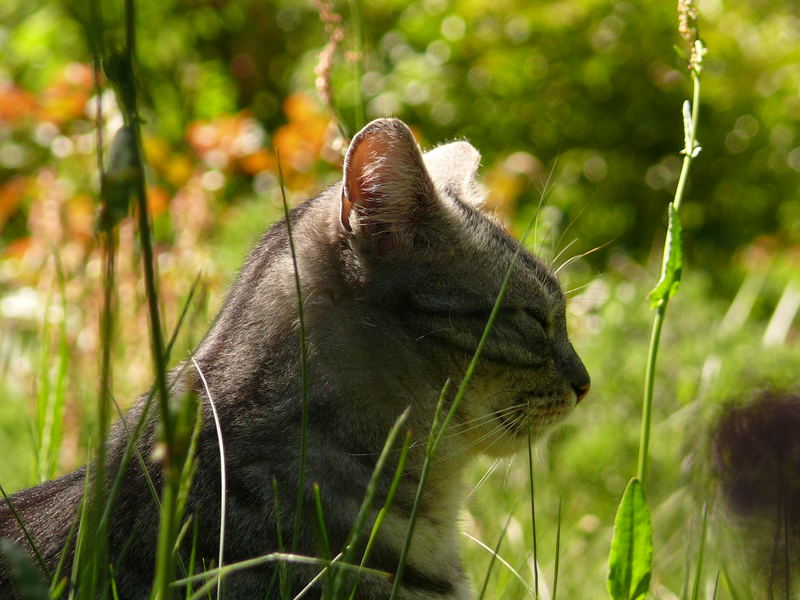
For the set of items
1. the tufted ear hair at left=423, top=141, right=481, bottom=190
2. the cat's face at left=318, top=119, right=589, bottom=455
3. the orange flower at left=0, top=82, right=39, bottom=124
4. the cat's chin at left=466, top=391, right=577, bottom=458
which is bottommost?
the cat's chin at left=466, top=391, right=577, bottom=458

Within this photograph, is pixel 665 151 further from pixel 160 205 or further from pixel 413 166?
pixel 413 166

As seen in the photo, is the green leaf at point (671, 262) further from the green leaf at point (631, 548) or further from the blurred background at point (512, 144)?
the blurred background at point (512, 144)

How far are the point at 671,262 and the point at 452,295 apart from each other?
474 millimetres

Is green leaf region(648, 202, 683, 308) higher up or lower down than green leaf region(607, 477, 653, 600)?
higher up

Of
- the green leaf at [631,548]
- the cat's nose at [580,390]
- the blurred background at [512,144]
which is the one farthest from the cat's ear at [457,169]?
the blurred background at [512,144]

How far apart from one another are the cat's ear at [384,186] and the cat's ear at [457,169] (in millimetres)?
278

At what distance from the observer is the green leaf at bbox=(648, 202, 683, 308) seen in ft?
4.08

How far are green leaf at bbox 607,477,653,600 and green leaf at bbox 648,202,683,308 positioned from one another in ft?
0.84

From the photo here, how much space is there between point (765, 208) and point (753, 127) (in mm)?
407

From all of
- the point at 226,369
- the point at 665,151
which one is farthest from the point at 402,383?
the point at 665,151

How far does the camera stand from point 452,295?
5.41 feet

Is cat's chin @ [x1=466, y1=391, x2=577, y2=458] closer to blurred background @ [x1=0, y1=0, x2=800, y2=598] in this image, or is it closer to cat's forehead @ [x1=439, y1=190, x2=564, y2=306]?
cat's forehead @ [x1=439, y1=190, x2=564, y2=306]

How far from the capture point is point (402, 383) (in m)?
1.60

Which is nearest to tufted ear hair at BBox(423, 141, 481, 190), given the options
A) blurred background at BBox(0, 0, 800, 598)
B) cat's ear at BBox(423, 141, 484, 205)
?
cat's ear at BBox(423, 141, 484, 205)
